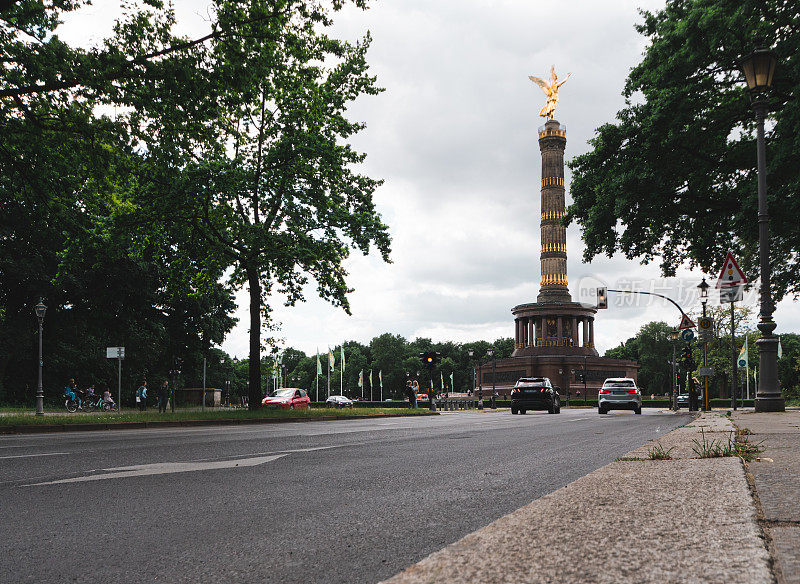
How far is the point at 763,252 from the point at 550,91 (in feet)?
266

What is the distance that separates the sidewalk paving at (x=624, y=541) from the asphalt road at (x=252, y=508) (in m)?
0.53

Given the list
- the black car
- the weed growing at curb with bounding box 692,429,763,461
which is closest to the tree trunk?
the black car

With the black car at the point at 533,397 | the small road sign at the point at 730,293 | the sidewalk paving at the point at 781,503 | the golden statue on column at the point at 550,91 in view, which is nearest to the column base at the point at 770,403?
the small road sign at the point at 730,293

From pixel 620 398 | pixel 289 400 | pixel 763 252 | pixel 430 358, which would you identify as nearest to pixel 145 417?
pixel 289 400

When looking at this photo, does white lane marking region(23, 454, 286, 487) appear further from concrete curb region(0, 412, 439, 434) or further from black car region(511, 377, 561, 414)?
black car region(511, 377, 561, 414)

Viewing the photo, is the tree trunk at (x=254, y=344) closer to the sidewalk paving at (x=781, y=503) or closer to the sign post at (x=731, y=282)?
the sign post at (x=731, y=282)

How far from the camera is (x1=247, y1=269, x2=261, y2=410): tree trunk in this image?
83.7 feet

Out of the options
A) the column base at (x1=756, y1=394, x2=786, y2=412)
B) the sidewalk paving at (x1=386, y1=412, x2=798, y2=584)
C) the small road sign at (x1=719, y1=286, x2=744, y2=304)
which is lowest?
the column base at (x1=756, y1=394, x2=786, y2=412)

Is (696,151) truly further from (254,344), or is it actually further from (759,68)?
(254,344)

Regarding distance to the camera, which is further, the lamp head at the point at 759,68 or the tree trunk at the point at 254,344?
the tree trunk at the point at 254,344

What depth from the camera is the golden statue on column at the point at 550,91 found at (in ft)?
293

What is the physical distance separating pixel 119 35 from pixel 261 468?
1266 cm

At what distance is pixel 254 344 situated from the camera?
25.6m

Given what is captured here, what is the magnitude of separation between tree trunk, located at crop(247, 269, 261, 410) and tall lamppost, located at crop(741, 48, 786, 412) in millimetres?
16682
